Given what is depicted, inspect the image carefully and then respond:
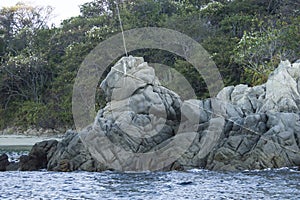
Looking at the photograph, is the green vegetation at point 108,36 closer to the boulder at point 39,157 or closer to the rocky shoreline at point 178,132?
the rocky shoreline at point 178,132

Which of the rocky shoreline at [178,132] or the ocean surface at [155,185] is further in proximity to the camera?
the rocky shoreline at [178,132]

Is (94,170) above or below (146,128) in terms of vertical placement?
below

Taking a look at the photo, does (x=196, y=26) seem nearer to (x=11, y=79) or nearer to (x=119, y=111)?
(x=11, y=79)

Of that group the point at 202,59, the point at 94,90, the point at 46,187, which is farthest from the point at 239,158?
the point at 94,90

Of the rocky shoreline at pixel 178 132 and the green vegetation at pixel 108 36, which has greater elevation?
the green vegetation at pixel 108 36

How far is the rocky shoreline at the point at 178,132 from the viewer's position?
68.8 feet

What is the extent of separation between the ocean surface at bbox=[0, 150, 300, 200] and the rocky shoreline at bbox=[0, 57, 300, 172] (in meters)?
0.81

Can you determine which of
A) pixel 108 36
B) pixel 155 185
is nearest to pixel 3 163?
pixel 155 185

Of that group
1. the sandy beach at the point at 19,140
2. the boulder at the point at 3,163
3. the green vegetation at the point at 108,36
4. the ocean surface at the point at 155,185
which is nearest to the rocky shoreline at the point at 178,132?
the boulder at the point at 3,163

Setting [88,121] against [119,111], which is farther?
[88,121]

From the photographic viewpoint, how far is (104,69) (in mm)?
43000

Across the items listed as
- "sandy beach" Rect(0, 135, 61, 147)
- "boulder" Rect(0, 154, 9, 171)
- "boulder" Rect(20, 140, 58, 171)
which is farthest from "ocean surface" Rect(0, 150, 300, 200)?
"sandy beach" Rect(0, 135, 61, 147)

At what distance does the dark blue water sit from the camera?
1622 cm

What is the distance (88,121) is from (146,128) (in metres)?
17.0
